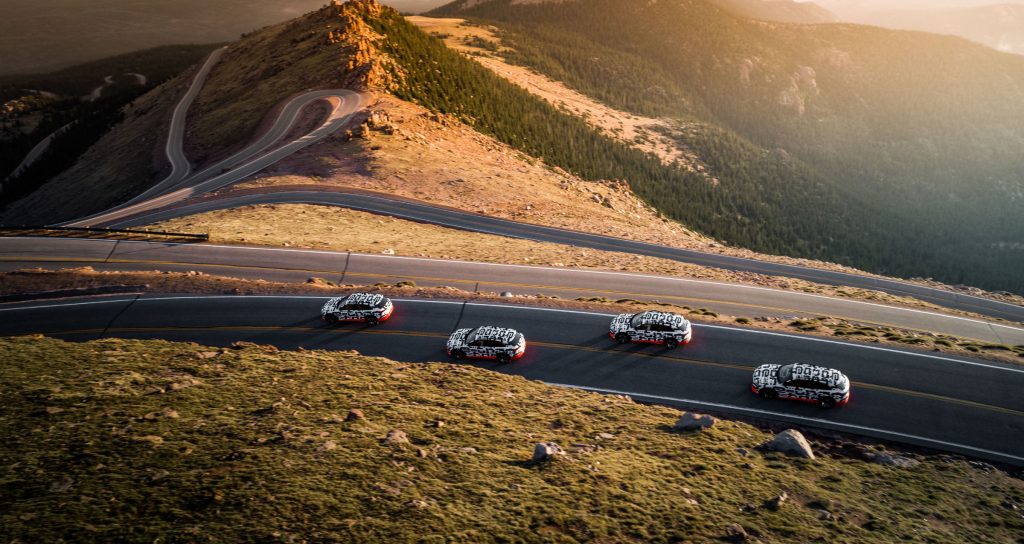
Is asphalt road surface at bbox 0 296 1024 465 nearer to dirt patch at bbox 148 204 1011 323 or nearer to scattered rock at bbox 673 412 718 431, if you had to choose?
scattered rock at bbox 673 412 718 431

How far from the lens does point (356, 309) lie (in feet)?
98.3

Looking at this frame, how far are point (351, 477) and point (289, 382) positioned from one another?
795 centimetres

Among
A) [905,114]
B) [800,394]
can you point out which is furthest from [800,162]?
[800,394]

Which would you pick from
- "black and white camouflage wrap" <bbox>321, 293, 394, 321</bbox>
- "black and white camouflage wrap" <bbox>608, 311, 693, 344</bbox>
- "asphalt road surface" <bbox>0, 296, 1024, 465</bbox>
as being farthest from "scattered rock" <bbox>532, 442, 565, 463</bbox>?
"black and white camouflage wrap" <bbox>321, 293, 394, 321</bbox>

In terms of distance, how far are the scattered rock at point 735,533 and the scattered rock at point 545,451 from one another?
5545mm

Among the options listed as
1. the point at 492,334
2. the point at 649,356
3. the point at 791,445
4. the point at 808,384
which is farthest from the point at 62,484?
the point at 808,384

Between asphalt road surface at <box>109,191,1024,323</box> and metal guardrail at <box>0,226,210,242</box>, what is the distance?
24.2 ft

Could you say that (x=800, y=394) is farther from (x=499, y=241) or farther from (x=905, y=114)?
(x=905, y=114)

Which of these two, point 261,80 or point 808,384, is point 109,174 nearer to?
point 261,80

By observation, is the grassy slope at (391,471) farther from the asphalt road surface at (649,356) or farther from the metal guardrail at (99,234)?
the metal guardrail at (99,234)

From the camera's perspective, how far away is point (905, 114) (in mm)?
159375

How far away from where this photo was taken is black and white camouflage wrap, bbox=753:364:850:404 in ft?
78.0

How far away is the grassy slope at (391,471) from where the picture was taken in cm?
1445

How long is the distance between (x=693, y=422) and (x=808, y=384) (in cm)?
632
